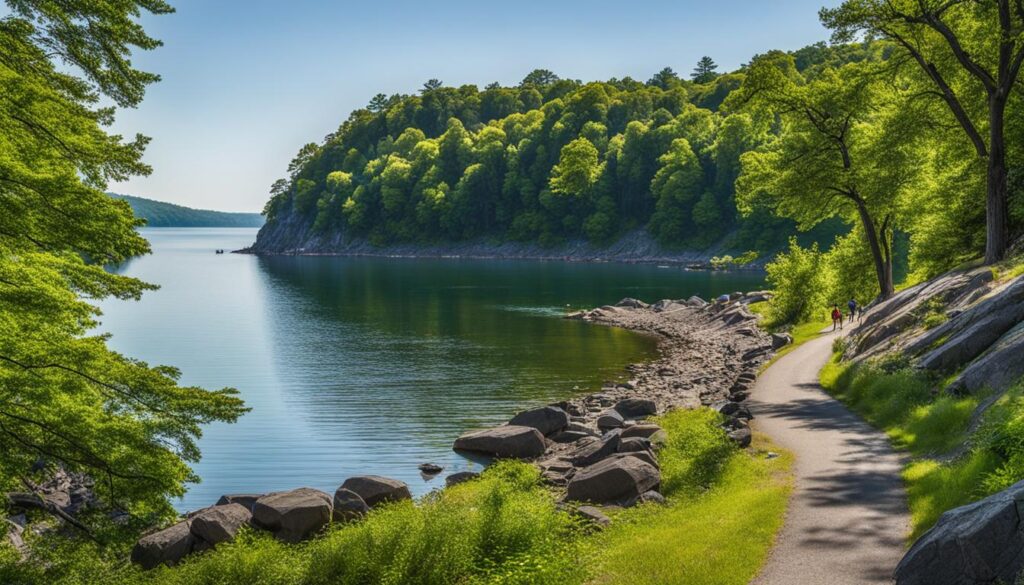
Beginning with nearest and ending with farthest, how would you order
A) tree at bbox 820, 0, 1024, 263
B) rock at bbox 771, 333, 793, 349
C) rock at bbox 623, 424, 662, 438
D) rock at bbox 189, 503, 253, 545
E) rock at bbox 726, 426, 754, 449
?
rock at bbox 189, 503, 253, 545 → rock at bbox 726, 426, 754, 449 → rock at bbox 623, 424, 662, 438 → tree at bbox 820, 0, 1024, 263 → rock at bbox 771, 333, 793, 349

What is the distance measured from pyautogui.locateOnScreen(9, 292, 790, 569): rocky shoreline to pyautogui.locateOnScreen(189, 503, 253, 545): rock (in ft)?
0.09

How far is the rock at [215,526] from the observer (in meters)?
22.7

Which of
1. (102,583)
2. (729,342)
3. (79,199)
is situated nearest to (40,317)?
(79,199)

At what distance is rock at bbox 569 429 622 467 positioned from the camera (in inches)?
1127

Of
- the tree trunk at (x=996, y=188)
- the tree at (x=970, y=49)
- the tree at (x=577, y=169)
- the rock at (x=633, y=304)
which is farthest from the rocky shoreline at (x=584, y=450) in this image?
the tree at (x=577, y=169)

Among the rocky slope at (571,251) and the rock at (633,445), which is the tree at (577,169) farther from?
the rock at (633,445)

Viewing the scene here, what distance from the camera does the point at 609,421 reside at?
36.0m

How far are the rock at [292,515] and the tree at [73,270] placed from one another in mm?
4972

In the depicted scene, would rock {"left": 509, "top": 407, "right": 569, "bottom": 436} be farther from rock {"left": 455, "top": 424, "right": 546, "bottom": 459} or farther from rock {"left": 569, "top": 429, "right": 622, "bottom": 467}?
rock {"left": 569, "top": 429, "right": 622, "bottom": 467}

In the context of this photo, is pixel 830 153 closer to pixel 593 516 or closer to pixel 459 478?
pixel 459 478

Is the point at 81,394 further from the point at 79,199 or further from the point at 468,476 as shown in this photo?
the point at 468,476

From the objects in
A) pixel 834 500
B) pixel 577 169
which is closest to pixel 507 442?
pixel 834 500

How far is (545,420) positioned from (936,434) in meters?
17.9

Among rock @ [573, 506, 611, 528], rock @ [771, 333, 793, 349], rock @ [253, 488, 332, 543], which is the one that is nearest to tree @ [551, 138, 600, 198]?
rock @ [771, 333, 793, 349]
